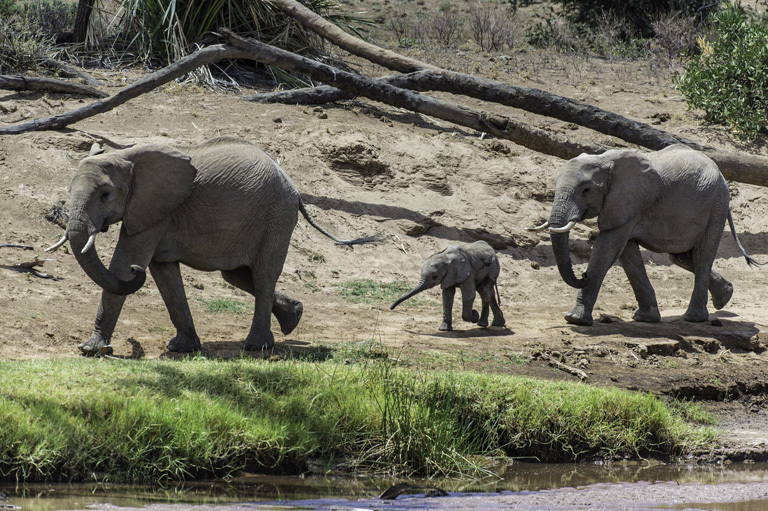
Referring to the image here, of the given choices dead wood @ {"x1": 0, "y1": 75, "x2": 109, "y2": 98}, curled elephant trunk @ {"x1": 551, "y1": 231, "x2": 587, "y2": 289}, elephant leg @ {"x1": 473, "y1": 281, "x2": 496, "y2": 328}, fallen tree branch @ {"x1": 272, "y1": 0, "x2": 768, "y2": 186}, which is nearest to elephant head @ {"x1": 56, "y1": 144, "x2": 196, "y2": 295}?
elephant leg @ {"x1": 473, "y1": 281, "x2": 496, "y2": 328}

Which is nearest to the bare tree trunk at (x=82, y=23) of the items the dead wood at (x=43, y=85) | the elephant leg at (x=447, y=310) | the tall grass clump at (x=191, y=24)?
the tall grass clump at (x=191, y=24)

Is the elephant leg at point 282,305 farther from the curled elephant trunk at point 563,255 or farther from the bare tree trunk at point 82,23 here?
the bare tree trunk at point 82,23

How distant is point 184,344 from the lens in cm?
804

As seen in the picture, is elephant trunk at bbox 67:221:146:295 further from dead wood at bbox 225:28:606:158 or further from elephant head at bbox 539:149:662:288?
dead wood at bbox 225:28:606:158

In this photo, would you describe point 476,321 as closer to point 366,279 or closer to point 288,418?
point 366,279

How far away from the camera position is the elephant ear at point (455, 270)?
9.69 meters

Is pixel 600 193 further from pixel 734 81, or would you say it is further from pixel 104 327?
pixel 734 81

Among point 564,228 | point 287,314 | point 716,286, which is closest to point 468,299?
point 564,228

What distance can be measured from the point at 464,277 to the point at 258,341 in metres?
2.54

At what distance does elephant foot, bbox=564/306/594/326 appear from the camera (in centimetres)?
1021

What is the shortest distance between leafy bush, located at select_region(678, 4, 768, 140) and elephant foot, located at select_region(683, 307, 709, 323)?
7.09 metres

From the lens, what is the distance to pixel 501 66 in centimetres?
2028

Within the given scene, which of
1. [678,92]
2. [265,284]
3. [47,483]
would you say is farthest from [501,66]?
[47,483]

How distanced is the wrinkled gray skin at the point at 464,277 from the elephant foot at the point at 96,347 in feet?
10.4
